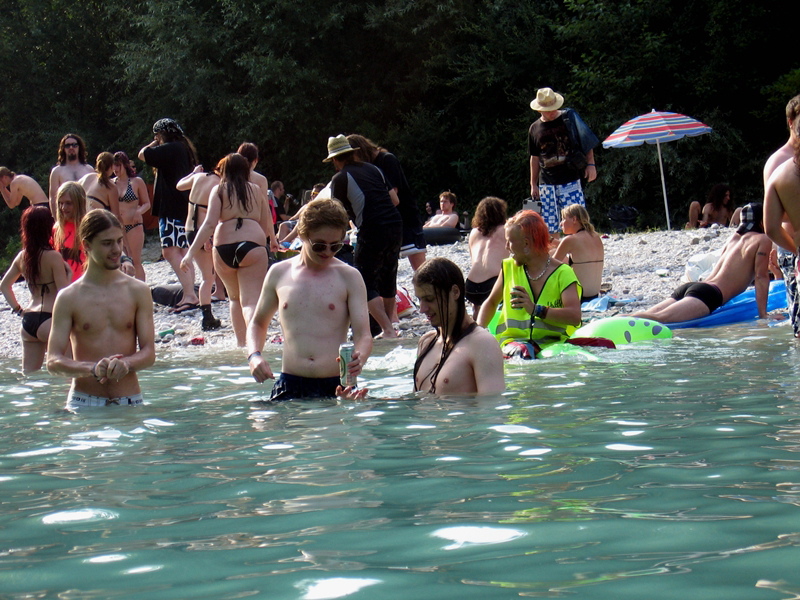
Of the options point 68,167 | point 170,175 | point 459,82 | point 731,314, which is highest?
point 459,82

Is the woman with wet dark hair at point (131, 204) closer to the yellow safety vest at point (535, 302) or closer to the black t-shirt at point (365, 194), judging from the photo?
the black t-shirt at point (365, 194)

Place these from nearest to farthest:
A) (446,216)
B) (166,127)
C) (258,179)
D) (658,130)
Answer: (258,179)
(166,127)
(658,130)
(446,216)

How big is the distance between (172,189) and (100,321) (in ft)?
19.1

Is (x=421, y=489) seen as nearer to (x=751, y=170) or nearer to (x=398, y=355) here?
(x=398, y=355)

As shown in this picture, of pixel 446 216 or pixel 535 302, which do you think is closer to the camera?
pixel 535 302

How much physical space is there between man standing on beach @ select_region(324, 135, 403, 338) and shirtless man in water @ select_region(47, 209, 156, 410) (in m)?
3.76

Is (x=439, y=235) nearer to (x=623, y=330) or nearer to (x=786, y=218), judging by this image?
(x=623, y=330)

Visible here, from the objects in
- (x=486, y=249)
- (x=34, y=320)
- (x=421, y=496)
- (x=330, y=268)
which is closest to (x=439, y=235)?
(x=486, y=249)

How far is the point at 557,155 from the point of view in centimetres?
1008

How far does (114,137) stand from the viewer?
30.8m

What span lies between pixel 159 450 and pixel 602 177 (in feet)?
61.5

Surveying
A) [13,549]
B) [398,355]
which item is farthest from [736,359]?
[13,549]

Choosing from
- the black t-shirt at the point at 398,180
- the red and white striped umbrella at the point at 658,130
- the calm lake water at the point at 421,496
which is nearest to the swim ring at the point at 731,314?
the black t-shirt at the point at 398,180

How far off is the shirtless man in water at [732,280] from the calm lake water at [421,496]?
3.15 metres
